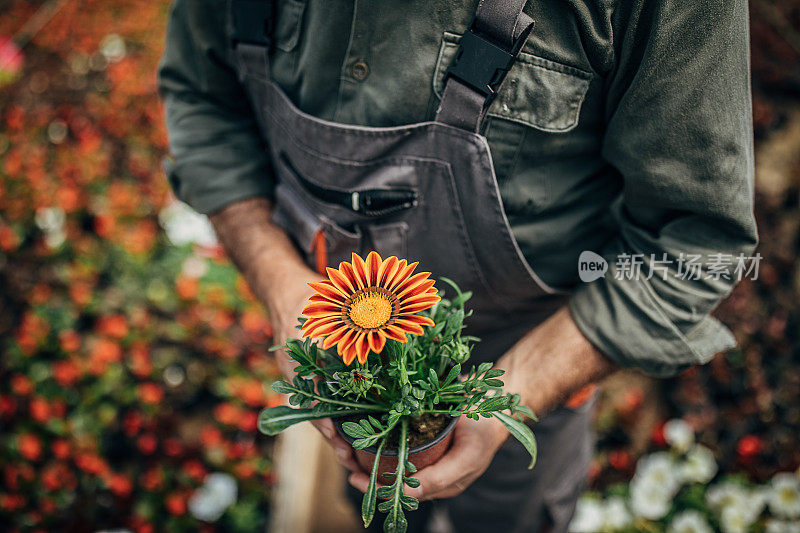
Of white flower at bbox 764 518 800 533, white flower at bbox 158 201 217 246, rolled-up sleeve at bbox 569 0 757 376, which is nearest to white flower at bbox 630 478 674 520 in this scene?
white flower at bbox 764 518 800 533

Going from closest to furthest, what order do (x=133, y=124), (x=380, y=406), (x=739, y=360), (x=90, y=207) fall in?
(x=380, y=406), (x=739, y=360), (x=90, y=207), (x=133, y=124)

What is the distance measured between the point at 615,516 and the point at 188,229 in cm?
241

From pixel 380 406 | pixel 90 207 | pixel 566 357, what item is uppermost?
pixel 380 406

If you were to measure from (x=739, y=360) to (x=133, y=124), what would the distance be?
360cm

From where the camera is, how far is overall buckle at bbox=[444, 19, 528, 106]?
3.03ft

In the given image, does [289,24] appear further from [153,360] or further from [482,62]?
[153,360]

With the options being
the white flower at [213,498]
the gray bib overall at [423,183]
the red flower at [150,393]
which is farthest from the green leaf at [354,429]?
the red flower at [150,393]

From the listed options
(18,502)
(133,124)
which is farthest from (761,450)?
(133,124)

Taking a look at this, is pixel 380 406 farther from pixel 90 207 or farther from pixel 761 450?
pixel 90 207

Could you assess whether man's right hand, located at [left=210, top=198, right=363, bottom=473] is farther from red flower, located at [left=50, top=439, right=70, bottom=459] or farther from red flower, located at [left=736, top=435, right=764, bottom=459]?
red flower, located at [left=736, top=435, right=764, bottom=459]

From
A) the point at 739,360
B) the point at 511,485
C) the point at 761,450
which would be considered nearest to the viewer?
the point at 511,485

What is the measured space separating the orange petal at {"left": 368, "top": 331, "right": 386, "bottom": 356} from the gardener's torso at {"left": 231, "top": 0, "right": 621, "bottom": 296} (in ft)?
1.59

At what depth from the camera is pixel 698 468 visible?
220cm

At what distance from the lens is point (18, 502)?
6.95ft
